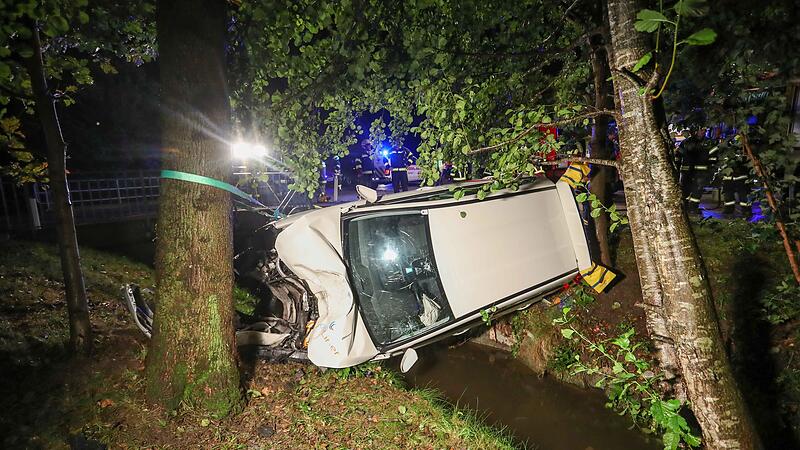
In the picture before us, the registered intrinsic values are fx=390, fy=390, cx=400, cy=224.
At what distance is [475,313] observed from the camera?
368 cm

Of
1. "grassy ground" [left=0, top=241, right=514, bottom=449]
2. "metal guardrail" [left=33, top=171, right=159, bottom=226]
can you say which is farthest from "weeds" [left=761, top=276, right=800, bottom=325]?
"metal guardrail" [left=33, top=171, right=159, bottom=226]

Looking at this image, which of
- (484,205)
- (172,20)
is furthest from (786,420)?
(172,20)

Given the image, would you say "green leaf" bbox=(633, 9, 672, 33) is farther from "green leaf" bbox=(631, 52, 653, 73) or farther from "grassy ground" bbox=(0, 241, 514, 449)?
"grassy ground" bbox=(0, 241, 514, 449)

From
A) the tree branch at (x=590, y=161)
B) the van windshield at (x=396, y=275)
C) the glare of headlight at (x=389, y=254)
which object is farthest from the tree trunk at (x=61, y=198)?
the tree branch at (x=590, y=161)

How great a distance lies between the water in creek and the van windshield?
53.9 inches

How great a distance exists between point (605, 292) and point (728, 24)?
3.10 meters

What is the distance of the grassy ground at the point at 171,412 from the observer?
2.74 meters

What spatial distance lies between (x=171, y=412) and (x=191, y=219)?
1.42m

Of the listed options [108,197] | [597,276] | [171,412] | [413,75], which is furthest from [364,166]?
[171,412]

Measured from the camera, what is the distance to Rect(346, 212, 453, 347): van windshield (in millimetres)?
3463

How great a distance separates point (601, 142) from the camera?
4.80 metres

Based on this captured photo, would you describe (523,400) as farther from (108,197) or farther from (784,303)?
(108,197)

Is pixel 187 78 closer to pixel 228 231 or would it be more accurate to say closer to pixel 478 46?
pixel 228 231

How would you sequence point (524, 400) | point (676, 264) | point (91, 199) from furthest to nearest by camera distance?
point (91, 199) → point (524, 400) → point (676, 264)
